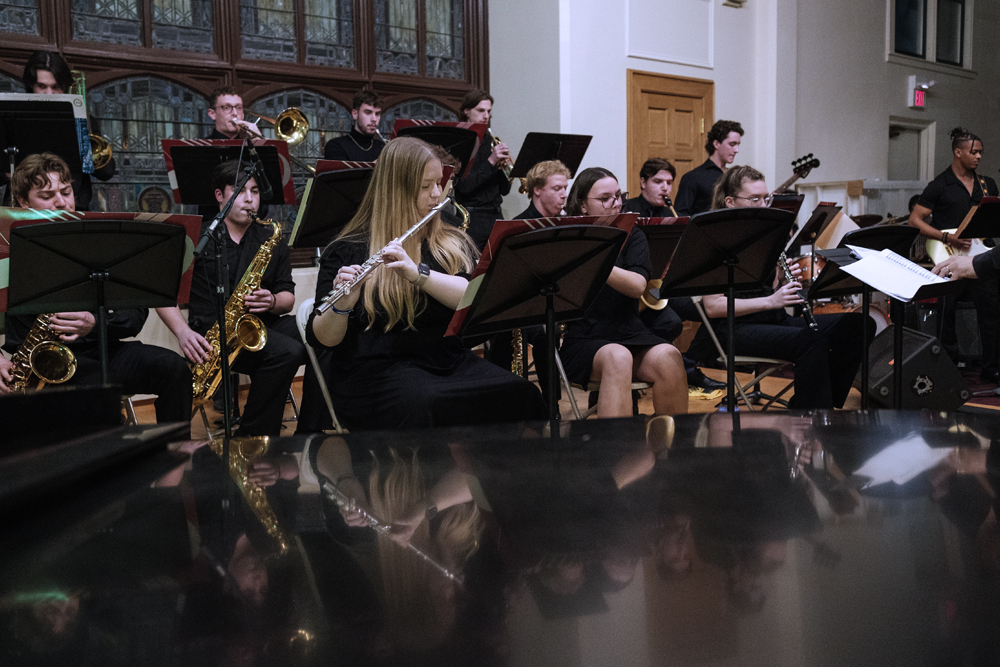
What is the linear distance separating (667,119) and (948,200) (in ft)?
7.67

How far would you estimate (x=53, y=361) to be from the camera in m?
3.24

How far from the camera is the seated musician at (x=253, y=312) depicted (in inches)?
149

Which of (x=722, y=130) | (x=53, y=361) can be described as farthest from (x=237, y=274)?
(x=722, y=130)

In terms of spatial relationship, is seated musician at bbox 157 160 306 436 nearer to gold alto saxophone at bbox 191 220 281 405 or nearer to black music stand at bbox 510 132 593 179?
gold alto saxophone at bbox 191 220 281 405

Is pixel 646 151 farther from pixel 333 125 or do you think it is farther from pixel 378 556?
pixel 378 556

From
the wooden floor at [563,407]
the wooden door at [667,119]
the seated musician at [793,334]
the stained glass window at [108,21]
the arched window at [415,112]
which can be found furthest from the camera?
the wooden door at [667,119]

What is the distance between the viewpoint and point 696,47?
7598 mm

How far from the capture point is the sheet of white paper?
3.41ft

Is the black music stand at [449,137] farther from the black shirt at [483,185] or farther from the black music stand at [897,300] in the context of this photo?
the black music stand at [897,300]

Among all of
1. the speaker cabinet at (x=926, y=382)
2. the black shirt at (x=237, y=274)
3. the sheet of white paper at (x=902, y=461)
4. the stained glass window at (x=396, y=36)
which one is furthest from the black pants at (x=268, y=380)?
the stained glass window at (x=396, y=36)

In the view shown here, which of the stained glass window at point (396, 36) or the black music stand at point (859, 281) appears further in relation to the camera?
the stained glass window at point (396, 36)

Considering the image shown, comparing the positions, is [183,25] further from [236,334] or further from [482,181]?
[236,334]

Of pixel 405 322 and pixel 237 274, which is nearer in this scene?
pixel 405 322

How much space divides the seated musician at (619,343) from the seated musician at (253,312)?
4.20 feet
